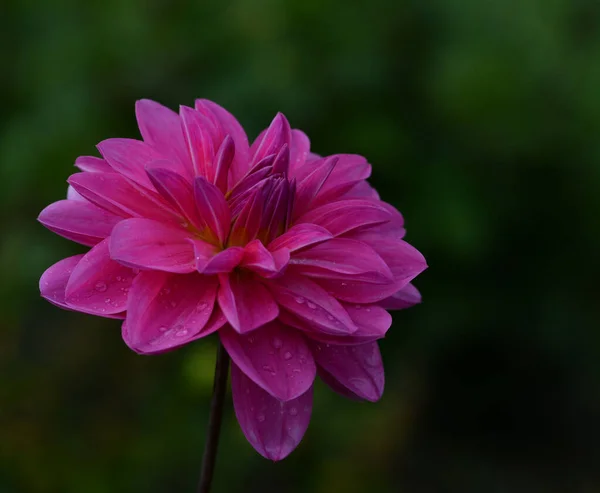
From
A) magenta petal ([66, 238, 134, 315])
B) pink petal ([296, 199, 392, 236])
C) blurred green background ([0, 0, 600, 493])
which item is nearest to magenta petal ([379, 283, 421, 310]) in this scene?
pink petal ([296, 199, 392, 236])

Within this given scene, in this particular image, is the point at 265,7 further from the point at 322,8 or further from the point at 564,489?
the point at 564,489

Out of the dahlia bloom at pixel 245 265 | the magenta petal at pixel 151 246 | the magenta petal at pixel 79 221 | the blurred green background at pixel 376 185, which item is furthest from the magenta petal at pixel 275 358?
the blurred green background at pixel 376 185

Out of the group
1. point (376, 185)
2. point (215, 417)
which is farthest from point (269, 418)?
point (376, 185)

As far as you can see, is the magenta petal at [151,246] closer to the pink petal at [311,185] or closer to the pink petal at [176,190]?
the pink petal at [176,190]

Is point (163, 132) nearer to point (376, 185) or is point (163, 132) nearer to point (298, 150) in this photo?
point (298, 150)

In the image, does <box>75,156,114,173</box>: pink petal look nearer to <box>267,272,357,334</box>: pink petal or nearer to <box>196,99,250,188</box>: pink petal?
<box>196,99,250,188</box>: pink petal

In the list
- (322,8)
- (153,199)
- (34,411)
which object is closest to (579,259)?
(322,8)
